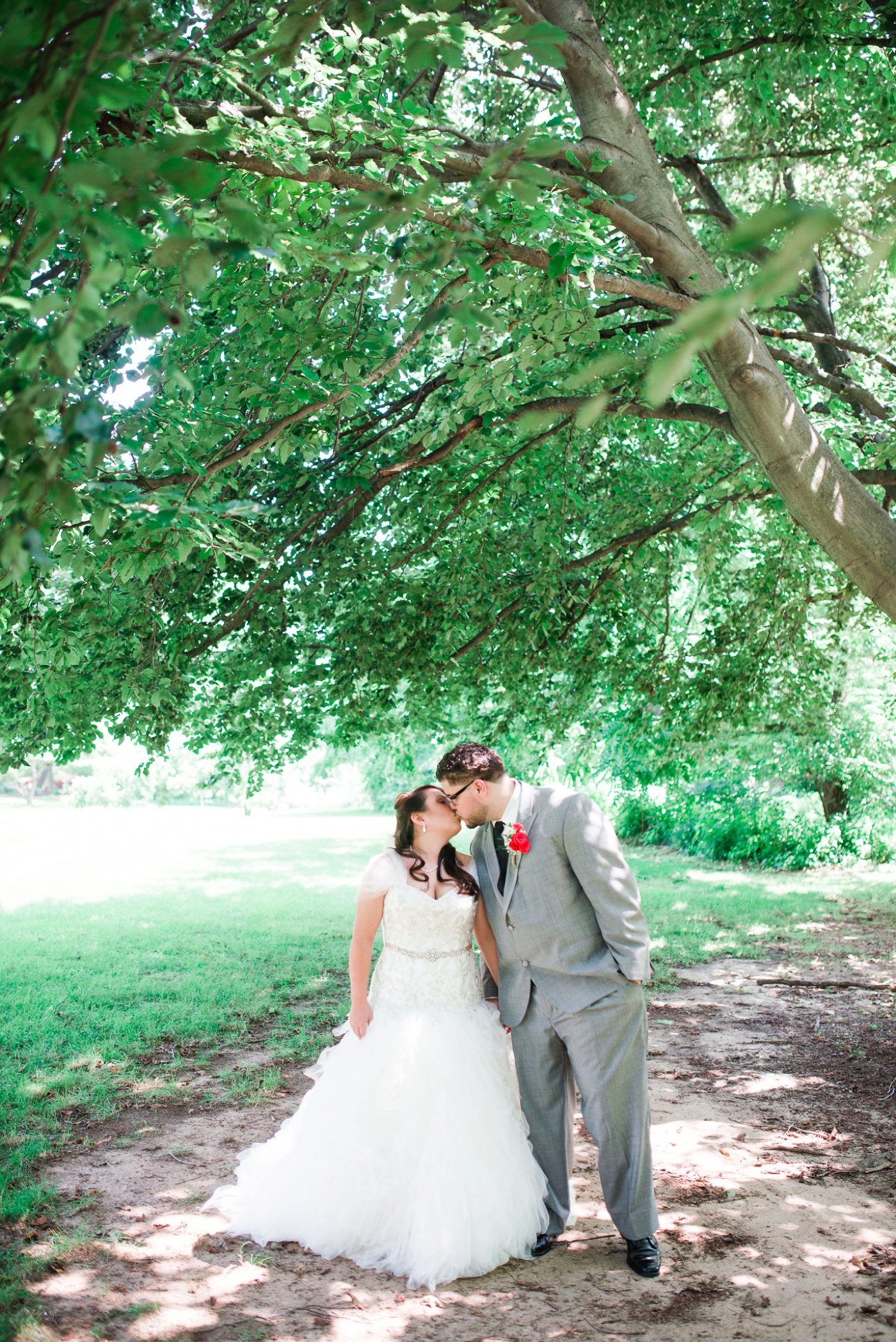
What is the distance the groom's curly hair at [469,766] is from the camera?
448 cm

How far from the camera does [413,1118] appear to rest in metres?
4.45

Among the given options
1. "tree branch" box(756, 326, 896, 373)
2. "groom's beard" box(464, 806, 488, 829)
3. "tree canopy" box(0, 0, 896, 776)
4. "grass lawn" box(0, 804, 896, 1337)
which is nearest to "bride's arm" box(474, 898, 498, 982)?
"groom's beard" box(464, 806, 488, 829)

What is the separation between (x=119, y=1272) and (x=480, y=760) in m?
2.68

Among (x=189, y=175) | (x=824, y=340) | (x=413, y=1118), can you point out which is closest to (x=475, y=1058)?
(x=413, y=1118)

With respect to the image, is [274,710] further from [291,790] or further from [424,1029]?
[291,790]

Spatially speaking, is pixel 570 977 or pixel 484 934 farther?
pixel 484 934

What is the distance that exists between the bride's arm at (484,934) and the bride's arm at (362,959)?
47cm

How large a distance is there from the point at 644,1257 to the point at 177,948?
34.8 feet

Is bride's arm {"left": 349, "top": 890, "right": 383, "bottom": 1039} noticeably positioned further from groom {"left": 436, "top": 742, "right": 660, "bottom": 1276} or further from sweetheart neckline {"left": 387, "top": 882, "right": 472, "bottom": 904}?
groom {"left": 436, "top": 742, "right": 660, "bottom": 1276}

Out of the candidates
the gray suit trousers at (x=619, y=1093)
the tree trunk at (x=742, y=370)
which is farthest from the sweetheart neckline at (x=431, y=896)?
the tree trunk at (x=742, y=370)

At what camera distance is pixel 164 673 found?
23.4 feet

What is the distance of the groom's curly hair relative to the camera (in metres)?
4.48

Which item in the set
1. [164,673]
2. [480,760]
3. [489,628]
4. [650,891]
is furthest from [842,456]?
[650,891]

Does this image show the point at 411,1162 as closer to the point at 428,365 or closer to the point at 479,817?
the point at 479,817
